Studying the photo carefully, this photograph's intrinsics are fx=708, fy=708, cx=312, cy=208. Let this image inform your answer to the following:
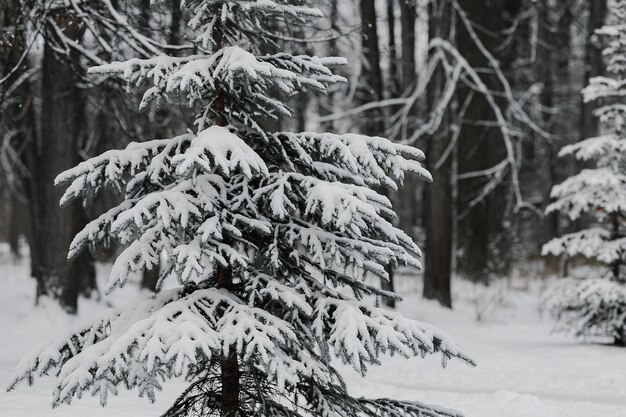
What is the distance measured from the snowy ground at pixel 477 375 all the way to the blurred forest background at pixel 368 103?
92cm

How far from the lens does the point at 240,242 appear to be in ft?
13.3

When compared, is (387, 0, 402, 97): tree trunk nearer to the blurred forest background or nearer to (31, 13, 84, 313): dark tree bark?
the blurred forest background

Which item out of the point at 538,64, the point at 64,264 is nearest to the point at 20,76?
the point at 64,264

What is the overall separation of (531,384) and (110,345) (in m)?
5.92

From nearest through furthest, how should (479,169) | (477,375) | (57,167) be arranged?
(477,375) → (57,167) → (479,169)

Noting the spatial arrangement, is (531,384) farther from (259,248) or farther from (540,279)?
(540,279)

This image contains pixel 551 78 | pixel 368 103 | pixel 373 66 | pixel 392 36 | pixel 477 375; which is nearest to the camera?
pixel 477 375

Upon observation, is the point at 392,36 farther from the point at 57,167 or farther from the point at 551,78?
the point at 551,78

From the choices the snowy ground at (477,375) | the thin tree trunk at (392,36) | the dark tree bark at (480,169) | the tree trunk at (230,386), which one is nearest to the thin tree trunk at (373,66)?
the thin tree trunk at (392,36)

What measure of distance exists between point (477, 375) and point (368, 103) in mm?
7727

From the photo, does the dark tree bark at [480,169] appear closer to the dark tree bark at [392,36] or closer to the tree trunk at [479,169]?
the tree trunk at [479,169]

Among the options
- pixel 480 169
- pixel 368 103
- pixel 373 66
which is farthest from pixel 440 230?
pixel 480 169

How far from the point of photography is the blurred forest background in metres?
8.66

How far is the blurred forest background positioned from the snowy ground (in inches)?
36.1
